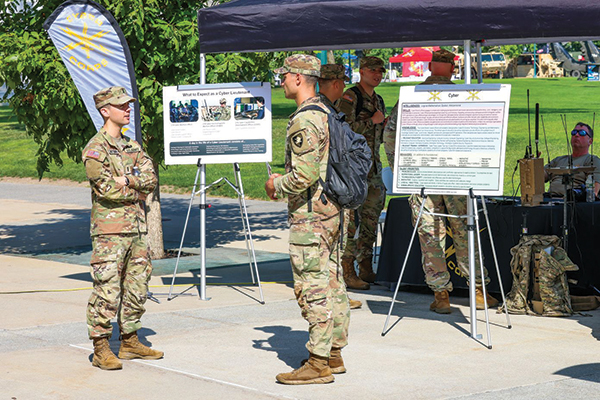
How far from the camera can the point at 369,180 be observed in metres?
9.75

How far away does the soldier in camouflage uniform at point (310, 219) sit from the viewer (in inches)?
233

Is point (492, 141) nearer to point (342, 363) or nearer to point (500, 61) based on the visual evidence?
point (342, 363)

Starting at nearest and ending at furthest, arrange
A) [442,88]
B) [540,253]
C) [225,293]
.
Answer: [442,88] → [540,253] → [225,293]

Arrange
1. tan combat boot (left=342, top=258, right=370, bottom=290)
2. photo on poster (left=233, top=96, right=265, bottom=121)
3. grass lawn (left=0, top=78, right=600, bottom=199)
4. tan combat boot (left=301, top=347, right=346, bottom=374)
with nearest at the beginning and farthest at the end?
tan combat boot (left=301, top=347, right=346, bottom=374) → photo on poster (left=233, top=96, right=265, bottom=121) → tan combat boot (left=342, top=258, right=370, bottom=290) → grass lawn (left=0, top=78, right=600, bottom=199)

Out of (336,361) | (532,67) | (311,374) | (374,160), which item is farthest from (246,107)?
(532,67)

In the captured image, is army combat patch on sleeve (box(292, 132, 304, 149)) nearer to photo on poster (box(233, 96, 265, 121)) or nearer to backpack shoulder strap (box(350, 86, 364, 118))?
photo on poster (box(233, 96, 265, 121))

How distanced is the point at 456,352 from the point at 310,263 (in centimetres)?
171

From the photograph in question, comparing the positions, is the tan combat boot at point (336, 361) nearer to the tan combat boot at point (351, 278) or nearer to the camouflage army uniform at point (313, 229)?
the camouflage army uniform at point (313, 229)

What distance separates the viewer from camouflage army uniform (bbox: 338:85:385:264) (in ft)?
31.7

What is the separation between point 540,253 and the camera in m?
8.32

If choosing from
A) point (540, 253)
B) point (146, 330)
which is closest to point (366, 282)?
point (540, 253)

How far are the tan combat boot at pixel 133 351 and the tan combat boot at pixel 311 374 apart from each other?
1117 millimetres

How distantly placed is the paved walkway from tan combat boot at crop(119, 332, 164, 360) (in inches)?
2.9

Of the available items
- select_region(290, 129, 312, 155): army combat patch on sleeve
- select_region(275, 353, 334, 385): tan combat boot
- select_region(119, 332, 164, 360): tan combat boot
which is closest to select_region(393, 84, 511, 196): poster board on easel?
select_region(290, 129, 312, 155): army combat patch on sleeve
